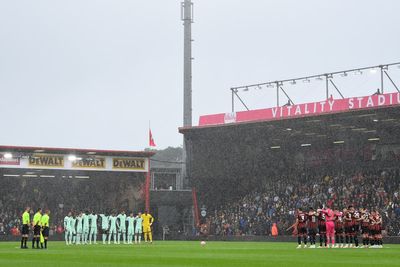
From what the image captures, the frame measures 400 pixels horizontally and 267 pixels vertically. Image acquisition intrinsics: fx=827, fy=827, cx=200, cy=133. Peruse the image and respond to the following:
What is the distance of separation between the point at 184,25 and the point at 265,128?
45.1 feet

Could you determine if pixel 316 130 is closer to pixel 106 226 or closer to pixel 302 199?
pixel 302 199

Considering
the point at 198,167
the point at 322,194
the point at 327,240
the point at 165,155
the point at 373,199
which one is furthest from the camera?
the point at 165,155

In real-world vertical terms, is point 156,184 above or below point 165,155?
below

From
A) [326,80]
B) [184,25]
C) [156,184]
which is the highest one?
[184,25]

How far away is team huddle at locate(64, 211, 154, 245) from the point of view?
50.8m

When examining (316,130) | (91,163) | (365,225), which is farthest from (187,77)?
(365,225)

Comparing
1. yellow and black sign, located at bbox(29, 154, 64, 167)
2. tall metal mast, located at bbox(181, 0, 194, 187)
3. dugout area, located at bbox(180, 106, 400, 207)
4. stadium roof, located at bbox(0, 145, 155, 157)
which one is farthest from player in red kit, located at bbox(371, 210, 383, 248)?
tall metal mast, located at bbox(181, 0, 194, 187)

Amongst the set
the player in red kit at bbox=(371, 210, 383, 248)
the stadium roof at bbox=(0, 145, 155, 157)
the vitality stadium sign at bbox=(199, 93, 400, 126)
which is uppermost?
the vitality stadium sign at bbox=(199, 93, 400, 126)

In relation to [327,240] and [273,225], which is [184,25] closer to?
[273,225]

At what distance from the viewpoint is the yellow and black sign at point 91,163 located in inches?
2425

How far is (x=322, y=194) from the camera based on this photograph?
58906 mm

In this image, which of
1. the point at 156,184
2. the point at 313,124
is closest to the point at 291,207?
the point at 313,124

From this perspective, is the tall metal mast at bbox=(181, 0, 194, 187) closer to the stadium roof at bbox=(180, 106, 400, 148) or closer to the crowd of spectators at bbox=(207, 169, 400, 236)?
the stadium roof at bbox=(180, 106, 400, 148)

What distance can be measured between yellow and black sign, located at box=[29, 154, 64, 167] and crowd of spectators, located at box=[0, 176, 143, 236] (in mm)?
5574
